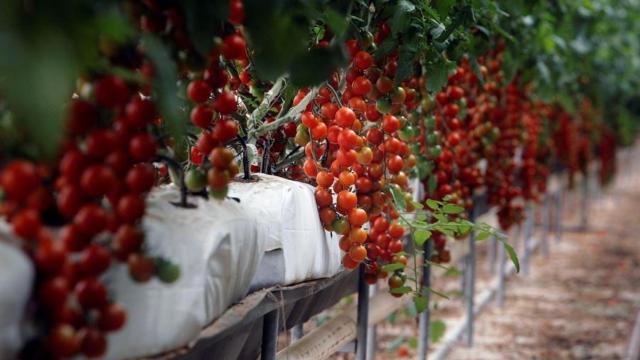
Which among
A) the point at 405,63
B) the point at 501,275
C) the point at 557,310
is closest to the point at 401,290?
the point at 405,63

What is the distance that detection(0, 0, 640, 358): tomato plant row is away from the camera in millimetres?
762

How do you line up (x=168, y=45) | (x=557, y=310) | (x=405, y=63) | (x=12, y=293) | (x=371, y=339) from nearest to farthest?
(x=12, y=293)
(x=168, y=45)
(x=405, y=63)
(x=371, y=339)
(x=557, y=310)

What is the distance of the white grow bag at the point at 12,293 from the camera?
0.76 metres

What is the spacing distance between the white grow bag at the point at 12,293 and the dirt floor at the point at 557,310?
1.56 m

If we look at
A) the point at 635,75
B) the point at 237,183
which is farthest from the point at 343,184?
the point at 635,75

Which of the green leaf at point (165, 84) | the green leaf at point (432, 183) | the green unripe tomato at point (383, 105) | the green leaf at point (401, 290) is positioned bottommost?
the green leaf at point (401, 290)

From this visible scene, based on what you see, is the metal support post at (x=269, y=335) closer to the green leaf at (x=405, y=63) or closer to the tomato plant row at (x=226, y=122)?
the tomato plant row at (x=226, y=122)

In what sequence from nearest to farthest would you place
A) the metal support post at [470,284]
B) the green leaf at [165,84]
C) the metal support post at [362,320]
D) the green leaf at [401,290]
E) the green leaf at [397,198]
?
the green leaf at [165,84]
the green leaf at [397,198]
the green leaf at [401,290]
the metal support post at [362,320]
the metal support post at [470,284]

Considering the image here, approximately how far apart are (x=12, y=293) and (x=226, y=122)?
385mm

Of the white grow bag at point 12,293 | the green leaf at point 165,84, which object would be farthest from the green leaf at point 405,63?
the white grow bag at point 12,293

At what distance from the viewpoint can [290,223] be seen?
4.37 feet

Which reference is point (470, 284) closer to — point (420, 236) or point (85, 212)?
point (420, 236)

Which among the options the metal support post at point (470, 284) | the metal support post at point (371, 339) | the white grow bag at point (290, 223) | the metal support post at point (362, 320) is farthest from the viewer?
the metal support post at point (470, 284)

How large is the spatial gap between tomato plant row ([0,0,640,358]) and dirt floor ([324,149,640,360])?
0.68 metres
